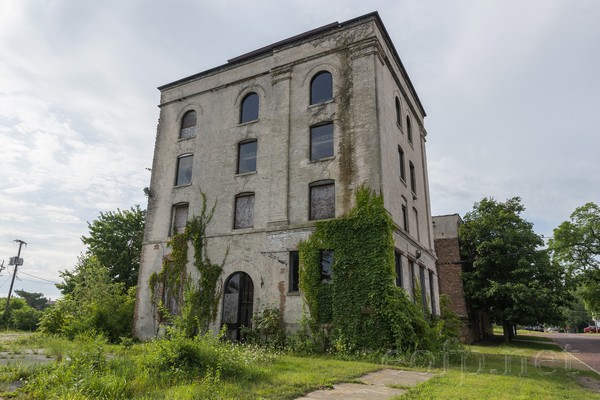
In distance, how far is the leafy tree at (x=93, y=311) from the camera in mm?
17219

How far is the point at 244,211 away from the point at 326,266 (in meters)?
5.25

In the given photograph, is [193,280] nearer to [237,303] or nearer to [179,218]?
[237,303]

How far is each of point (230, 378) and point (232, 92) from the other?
16.7 metres

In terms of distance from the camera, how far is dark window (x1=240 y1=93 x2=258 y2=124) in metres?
20.4

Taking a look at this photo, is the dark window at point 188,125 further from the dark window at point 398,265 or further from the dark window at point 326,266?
the dark window at point 398,265

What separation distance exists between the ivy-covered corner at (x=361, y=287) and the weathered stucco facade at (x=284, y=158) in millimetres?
805

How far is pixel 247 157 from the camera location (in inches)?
773

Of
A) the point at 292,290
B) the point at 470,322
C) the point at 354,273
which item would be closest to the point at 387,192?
the point at 354,273

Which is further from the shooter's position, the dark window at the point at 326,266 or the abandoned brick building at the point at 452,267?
the abandoned brick building at the point at 452,267

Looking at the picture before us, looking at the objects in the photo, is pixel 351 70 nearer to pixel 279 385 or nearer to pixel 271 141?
pixel 271 141

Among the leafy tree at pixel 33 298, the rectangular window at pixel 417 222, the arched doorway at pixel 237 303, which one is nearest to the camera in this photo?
the arched doorway at pixel 237 303

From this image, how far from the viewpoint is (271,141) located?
62.0 feet

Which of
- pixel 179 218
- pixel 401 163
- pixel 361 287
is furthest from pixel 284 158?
pixel 361 287

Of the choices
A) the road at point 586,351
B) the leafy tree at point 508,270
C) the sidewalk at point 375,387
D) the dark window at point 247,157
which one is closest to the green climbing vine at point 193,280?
the dark window at point 247,157
